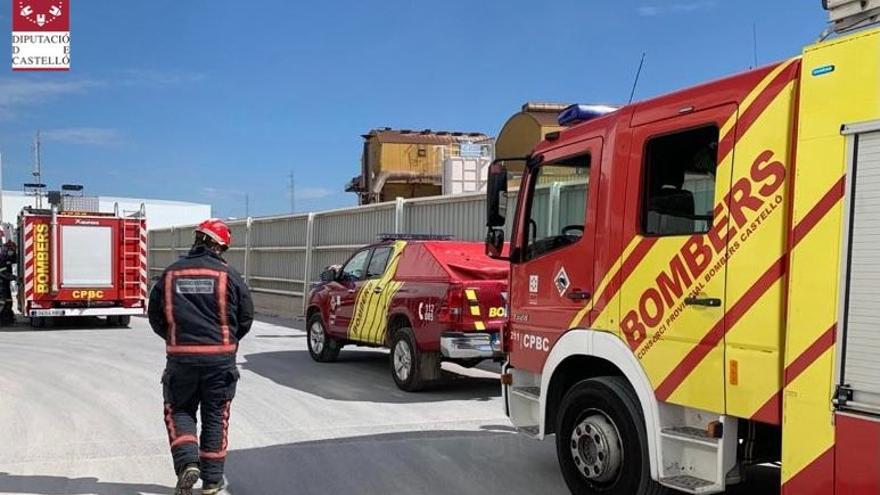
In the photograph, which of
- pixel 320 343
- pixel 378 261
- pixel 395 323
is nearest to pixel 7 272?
pixel 320 343

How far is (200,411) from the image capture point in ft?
16.1

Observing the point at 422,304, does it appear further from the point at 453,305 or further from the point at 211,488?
the point at 211,488

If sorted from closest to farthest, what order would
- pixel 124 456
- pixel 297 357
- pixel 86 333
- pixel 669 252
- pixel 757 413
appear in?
pixel 757 413 < pixel 669 252 < pixel 124 456 < pixel 297 357 < pixel 86 333

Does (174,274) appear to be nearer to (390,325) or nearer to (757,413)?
(757,413)

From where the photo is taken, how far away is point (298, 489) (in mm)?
5371

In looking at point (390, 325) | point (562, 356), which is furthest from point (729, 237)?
point (390, 325)

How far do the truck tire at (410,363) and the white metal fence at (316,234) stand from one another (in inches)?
135

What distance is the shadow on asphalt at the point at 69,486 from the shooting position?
5258mm

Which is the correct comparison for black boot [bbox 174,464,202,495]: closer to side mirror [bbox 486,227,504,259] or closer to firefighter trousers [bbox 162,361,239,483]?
firefighter trousers [bbox 162,361,239,483]

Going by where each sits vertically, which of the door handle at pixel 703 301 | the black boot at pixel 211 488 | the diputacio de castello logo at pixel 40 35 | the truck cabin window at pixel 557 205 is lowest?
the black boot at pixel 211 488

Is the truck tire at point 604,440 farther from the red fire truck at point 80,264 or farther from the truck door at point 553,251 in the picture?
the red fire truck at point 80,264

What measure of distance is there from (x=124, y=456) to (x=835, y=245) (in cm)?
544

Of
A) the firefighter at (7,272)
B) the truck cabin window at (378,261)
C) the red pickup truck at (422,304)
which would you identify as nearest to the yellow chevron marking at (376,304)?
the red pickup truck at (422,304)

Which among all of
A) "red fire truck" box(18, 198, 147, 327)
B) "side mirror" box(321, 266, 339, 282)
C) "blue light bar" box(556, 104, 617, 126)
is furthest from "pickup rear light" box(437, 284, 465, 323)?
"red fire truck" box(18, 198, 147, 327)
